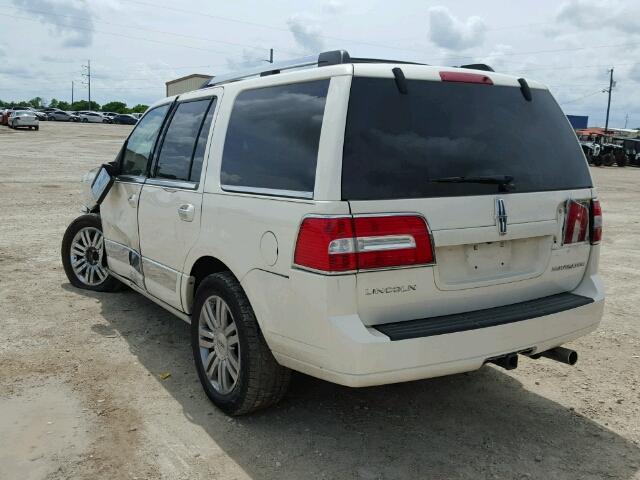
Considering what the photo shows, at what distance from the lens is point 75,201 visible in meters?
12.3

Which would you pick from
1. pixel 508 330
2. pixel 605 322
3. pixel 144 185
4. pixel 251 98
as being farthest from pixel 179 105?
pixel 605 322

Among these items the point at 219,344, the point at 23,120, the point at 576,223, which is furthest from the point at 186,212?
the point at 23,120

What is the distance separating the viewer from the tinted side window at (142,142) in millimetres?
4609

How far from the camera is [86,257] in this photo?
6.01 metres

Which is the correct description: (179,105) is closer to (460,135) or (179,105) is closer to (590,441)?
(460,135)

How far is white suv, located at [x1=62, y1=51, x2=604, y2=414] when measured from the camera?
2.77 metres

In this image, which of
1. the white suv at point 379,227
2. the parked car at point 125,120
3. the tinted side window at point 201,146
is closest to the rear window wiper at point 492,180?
the white suv at point 379,227

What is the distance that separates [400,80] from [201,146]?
1.45 meters

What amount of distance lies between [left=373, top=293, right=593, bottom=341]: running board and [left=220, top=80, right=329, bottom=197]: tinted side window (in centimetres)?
77

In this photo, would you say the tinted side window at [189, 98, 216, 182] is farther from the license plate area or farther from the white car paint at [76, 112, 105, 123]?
the white car paint at [76, 112, 105, 123]

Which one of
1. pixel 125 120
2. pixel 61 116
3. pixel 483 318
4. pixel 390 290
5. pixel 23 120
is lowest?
pixel 483 318

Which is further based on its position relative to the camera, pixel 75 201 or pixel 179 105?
pixel 75 201

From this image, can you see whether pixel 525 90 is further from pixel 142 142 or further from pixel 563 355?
pixel 142 142

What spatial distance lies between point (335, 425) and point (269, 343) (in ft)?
2.40
